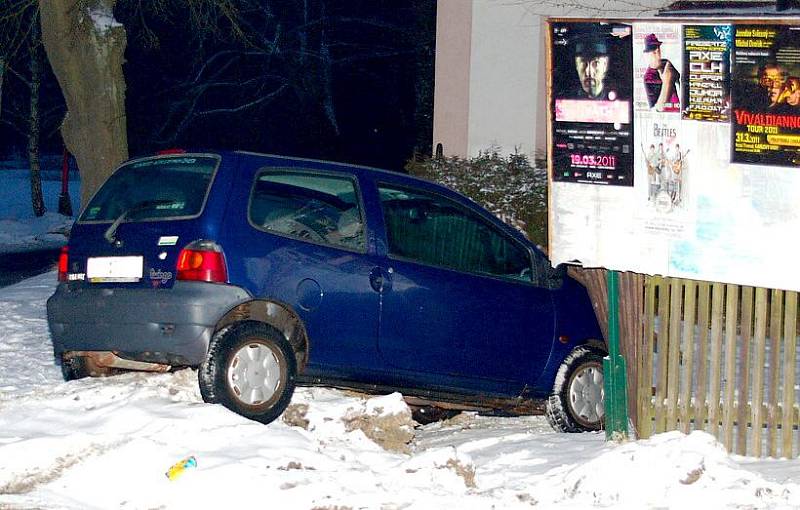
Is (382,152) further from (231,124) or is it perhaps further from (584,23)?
(584,23)

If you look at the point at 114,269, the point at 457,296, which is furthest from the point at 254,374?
the point at 457,296

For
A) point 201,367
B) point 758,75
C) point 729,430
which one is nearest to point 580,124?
point 758,75

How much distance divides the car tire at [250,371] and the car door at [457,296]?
705 millimetres

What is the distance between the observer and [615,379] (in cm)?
711

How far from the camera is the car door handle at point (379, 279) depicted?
24.9ft

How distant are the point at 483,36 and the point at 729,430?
11.3 meters

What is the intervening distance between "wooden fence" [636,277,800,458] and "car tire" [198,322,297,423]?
80.5 inches

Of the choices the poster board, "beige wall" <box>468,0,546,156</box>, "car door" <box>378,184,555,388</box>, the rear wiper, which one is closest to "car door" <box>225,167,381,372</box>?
"car door" <box>378,184,555,388</box>

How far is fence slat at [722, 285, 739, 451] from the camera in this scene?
6.58 metres

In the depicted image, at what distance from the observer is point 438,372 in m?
7.91

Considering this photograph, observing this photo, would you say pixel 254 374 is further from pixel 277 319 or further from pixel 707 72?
pixel 707 72

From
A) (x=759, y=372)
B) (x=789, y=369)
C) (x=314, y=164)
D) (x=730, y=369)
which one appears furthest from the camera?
(x=314, y=164)

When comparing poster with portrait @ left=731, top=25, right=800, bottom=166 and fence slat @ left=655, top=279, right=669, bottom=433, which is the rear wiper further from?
poster with portrait @ left=731, top=25, right=800, bottom=166

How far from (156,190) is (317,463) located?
7.04 ft
